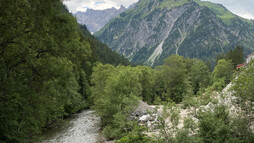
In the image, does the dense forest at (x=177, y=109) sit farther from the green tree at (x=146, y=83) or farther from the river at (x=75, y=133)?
the river at (x=75, y=133)

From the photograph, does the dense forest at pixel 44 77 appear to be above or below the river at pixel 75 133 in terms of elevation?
above

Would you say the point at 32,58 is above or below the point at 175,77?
above

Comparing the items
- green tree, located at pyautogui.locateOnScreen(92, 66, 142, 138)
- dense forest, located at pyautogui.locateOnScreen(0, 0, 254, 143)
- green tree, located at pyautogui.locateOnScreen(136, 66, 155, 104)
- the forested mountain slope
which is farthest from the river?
green tree, located at pyautogui.locateOnScreen(136, 66, 155, 104)

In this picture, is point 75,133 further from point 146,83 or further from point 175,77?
point 175,77

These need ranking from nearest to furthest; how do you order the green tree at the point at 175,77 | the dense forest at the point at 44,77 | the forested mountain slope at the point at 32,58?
the forested mountain slope at the point at 32,58 → the dense forest at the point at 44,77 → the green tree at the point at 175,77

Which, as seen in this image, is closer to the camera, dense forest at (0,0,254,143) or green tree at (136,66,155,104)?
dense forest at (0,0,254,143)

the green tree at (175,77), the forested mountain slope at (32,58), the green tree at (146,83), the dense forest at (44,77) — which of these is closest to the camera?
the forested mountain slope at (32,58)

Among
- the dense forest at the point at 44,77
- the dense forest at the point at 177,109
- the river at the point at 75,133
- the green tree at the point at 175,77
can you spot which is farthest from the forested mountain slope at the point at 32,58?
the green tree at the point at 175,77

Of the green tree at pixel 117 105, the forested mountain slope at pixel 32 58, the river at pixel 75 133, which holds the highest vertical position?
the forested mountain slope at pixel 32 58

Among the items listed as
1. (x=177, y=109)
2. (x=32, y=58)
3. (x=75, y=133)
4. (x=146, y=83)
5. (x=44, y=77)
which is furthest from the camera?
(x=146, y=83)

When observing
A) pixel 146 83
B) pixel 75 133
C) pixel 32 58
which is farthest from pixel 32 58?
pixel 146 83

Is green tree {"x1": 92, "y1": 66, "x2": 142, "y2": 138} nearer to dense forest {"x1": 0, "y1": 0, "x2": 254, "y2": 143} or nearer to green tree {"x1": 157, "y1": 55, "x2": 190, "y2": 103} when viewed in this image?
dense forest {"x1": 0, "y1": 0, "x2": 254, "y2": 143}

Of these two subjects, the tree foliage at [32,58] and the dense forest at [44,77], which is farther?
the dense forest at [44,77]

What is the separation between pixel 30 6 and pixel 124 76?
2490 cm
